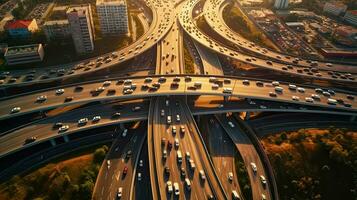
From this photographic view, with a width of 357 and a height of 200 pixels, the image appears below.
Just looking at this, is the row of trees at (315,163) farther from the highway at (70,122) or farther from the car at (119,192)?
the highway at (70,122)

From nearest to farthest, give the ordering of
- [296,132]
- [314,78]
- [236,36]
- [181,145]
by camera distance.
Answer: [181,145] → [296,132] → [314,78] → [236,36]

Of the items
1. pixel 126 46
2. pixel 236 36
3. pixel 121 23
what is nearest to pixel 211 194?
pixel 126 46

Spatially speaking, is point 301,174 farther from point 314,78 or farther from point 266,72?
point 266,72

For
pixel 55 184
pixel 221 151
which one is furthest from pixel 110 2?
pixel 55 184

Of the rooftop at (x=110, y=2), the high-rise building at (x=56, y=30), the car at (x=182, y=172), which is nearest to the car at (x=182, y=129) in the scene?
the car at (x=182, y=172)

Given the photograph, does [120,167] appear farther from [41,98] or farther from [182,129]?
[41,98]
